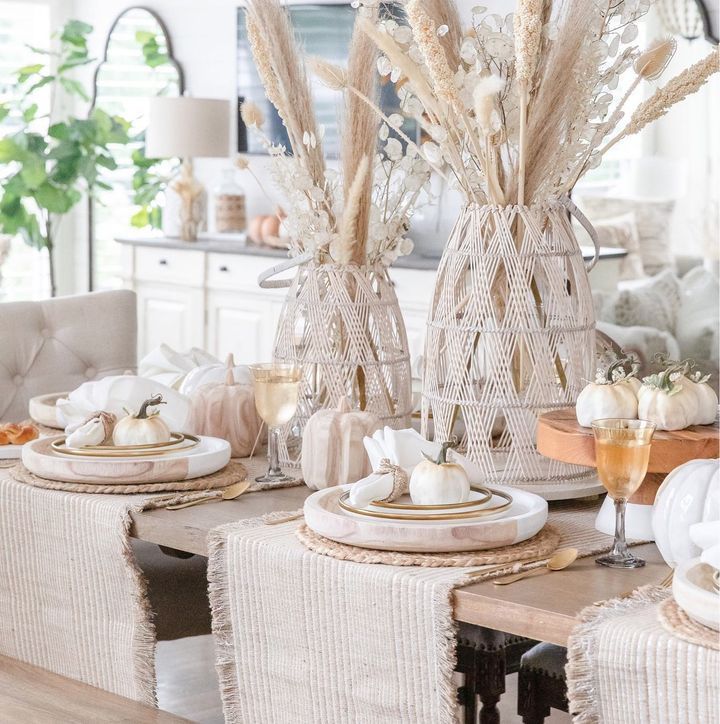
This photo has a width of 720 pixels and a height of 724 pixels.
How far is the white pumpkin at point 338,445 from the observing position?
1688 mm

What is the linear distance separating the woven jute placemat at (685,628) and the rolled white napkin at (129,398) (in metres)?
0.96

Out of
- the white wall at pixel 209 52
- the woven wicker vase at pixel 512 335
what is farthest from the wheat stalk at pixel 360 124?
the white wall at pixel 209 52

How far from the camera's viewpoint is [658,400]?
1471 mm

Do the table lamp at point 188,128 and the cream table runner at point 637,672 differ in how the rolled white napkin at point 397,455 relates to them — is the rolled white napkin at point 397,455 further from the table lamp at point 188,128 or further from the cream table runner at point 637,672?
the table lamp at point 188,128

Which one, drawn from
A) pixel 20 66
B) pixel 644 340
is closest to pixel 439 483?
pixel 644 340

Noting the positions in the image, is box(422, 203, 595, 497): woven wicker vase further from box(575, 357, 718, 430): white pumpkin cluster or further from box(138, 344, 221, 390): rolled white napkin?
box(138, 344, 221, 390): rolled white napkin

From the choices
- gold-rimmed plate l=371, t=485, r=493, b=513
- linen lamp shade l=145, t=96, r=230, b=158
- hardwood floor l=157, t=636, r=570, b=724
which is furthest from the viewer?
linen lamp shade l=145, t=96, r=230, b=158

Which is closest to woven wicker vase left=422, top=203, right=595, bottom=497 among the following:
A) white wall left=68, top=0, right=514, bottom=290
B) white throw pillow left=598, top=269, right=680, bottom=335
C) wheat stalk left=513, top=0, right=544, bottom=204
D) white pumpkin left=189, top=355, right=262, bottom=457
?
wheat stalk left=513, top=0, right=544, bottom=204

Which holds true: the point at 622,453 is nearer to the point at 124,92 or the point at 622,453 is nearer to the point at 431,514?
the point at 431,514

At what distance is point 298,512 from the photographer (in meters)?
1.59

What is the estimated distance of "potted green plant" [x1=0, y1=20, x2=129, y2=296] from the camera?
246 inches

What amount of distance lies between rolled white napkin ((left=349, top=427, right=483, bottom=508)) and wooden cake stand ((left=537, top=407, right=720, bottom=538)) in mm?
93

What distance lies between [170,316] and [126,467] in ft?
13.7

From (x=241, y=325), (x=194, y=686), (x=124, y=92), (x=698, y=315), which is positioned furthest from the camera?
(x=124, y=92)
